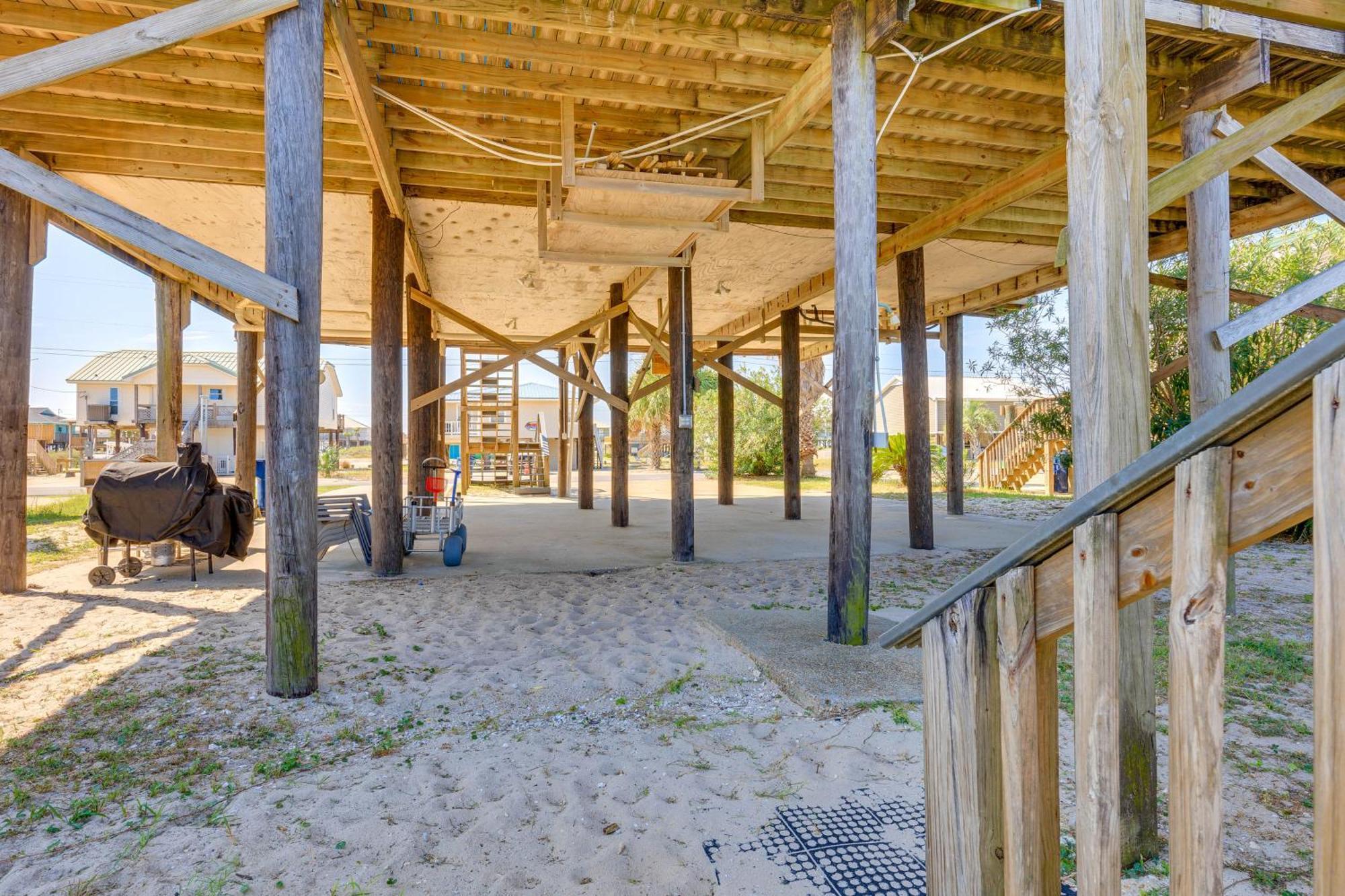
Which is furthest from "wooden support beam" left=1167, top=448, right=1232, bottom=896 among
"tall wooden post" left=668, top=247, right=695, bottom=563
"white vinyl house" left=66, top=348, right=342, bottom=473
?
"white vinyl house" left=66, top=348, right=342, bottom=473

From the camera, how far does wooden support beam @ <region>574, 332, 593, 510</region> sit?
12531 millimetres

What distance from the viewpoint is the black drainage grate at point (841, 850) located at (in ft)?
6.77

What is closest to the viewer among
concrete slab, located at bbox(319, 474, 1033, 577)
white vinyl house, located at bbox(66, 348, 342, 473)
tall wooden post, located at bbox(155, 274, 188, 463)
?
concrete slab, located at bbox(319, 474, 1033, 577)

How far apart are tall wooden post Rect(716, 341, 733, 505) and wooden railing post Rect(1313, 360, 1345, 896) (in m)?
13.0

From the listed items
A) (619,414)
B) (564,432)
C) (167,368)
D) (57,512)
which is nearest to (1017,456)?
(564,432)

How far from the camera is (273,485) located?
139 inches

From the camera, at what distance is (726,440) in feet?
46.1

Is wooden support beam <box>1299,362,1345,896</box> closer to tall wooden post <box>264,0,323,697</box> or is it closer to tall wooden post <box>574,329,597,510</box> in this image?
tall wooden post <box>264,0,323,697</box>

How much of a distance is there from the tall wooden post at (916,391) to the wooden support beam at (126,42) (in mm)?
6759

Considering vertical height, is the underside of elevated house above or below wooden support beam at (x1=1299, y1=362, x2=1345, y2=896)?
above

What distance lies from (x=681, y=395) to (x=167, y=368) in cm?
643

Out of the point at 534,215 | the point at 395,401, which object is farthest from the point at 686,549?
the point at 534,215

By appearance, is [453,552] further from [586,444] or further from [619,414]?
[586,444]

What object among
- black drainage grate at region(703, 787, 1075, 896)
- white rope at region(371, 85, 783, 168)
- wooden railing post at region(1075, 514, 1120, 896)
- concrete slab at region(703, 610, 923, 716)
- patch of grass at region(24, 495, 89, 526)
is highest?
white rope at region(371, 85, 783, 168)
